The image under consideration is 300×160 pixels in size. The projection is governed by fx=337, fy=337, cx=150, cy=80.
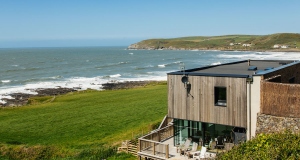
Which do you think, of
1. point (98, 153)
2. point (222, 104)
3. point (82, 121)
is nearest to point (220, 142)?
point (222, 104)

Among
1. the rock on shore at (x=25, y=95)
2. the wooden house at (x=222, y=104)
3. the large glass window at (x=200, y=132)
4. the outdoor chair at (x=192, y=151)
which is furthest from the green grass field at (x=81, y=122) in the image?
the rock on shore at (x=25, y=95)

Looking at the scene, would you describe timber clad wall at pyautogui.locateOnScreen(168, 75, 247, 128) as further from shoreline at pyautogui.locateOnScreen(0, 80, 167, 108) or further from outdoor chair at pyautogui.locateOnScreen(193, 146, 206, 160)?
shoreline at pyautogui.locateOnScreen(0, 80, 167, 108)

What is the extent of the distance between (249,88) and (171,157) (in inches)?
201

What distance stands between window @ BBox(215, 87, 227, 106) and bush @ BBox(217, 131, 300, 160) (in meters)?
5.24

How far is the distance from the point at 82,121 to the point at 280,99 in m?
19.3

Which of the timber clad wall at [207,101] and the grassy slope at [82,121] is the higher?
the timber clad wall at [207,101]

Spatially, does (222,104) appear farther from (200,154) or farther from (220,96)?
(200,154)

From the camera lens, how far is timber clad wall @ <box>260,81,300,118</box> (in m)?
14.4

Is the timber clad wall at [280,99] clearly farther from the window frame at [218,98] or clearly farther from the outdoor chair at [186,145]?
the outdoor chair at [186,145]

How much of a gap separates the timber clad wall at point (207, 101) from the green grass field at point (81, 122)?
6794 mm

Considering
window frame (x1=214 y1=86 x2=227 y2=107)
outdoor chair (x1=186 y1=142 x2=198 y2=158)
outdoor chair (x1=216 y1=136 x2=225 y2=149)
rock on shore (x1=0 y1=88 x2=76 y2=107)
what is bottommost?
rock on shore (x1=0 y1=88 x2=76 y2=107)

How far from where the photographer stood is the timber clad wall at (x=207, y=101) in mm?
16016

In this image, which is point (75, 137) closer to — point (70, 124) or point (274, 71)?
point (70, 124)

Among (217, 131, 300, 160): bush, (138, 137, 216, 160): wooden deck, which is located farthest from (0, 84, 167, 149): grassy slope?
(217, 131, 300, 160): bush
